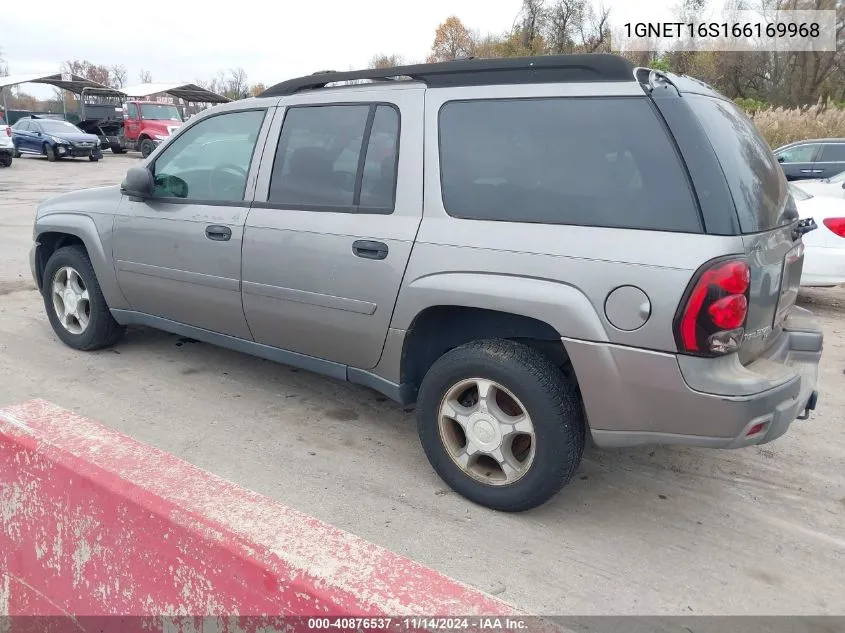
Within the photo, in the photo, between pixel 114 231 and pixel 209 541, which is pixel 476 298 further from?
pixel 114 231

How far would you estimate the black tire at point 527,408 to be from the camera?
9.77 ft

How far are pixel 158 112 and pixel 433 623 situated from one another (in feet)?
97.9

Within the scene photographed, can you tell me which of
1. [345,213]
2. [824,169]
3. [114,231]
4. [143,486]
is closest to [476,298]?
[345,213]

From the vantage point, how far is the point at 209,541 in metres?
1.73

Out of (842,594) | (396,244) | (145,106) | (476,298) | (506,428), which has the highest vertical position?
(145,106)

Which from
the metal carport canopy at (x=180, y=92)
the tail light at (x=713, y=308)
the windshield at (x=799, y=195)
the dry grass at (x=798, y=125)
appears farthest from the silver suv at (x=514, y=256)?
the metal carport canopy at (x=180, y=92)

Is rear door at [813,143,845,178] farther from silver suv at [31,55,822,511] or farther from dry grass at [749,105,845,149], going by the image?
silver suv at [31,55,822,511]

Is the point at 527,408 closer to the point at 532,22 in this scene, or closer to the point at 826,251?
the point at 826,251

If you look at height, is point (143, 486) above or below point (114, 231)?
below

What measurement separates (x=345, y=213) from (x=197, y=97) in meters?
39.0

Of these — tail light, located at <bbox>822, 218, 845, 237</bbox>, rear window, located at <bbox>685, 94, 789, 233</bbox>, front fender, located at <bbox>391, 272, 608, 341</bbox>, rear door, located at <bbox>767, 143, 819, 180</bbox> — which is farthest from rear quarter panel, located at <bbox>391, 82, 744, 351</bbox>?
rear door, located at <bbox>767, 143, 819, 180</bbox>

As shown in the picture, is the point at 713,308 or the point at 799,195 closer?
the point at 713,308

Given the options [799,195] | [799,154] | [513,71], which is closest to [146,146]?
[799,154]

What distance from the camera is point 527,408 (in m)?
3.03
